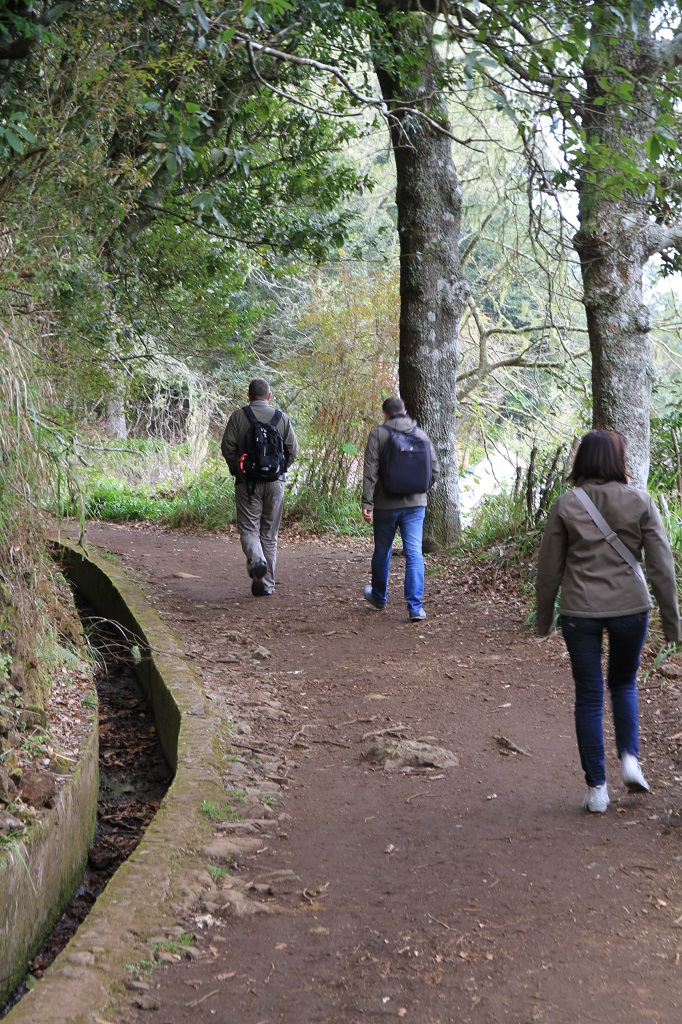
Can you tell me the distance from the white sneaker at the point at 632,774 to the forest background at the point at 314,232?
2955mm

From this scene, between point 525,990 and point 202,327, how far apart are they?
12.2 m

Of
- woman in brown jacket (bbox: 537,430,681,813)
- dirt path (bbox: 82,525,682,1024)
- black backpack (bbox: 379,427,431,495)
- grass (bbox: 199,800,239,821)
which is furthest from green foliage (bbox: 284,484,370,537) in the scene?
woman in brown jacket (bbox: 537,430,681,813)

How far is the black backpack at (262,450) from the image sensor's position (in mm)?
9797

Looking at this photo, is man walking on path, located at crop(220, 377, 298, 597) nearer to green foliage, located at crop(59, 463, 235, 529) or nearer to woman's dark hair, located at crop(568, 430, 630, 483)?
woman's dark hair, located at crop(568, 430, 630, 483)

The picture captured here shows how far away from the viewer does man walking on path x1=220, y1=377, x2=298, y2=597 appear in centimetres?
990

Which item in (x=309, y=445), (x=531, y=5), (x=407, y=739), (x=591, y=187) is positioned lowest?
(x=407, y=739)

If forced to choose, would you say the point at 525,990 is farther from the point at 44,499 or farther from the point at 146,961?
the point at 44,499

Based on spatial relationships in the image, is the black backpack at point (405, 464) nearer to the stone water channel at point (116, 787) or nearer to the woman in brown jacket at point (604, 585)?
the stone water channel at point (116, 787)

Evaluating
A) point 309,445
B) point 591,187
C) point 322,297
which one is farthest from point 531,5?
point 322,297

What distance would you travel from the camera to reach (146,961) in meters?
3.39

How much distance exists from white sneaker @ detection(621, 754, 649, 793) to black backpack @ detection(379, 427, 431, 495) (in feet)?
14.3

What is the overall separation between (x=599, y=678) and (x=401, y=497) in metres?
4.36

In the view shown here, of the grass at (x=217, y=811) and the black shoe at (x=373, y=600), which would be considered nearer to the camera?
the grass at (x=217, y=811)

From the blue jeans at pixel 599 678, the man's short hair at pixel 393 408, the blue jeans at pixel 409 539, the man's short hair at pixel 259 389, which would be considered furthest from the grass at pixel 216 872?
the man's short hair at pixel 259 389
